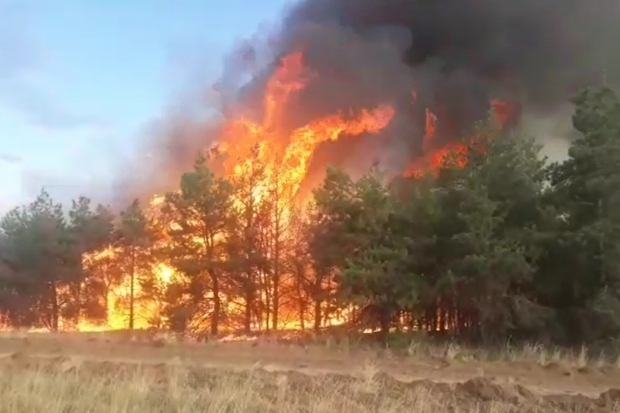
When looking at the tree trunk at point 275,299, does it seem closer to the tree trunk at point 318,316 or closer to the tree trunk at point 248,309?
the tree trunk at point 248,309

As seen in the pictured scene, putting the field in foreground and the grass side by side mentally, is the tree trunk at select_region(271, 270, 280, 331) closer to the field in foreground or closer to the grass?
the field in foreground

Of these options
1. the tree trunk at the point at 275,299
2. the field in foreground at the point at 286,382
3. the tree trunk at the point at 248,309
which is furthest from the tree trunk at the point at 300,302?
the field in foreground at the point at 286,382

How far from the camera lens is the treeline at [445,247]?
2106cm

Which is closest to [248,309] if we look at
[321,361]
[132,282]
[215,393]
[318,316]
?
[318,316]

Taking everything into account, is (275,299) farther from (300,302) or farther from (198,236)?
(198,236)

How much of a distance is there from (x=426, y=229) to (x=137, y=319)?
74.5ft

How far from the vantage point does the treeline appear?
Answer: 21.1 metres

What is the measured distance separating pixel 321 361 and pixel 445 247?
8.52 metres

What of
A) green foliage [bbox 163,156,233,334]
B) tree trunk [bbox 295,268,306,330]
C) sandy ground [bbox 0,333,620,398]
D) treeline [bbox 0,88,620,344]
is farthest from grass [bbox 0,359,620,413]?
tree trunk [bbox 295,268,306,330]

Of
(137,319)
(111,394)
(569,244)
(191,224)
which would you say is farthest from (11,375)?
(137,319)

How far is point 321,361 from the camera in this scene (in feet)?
51.2

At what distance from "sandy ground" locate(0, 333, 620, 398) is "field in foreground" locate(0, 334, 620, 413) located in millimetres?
28

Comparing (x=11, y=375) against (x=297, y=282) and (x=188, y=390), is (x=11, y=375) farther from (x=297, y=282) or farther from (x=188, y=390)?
(x=297, y=282)

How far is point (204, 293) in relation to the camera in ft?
104
